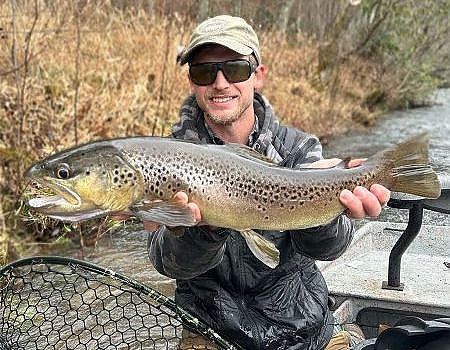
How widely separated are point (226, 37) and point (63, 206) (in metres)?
1.18

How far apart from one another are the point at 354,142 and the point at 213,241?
12480 mm

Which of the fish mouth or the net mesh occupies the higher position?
the fish mouth

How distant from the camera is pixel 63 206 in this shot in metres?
2.19

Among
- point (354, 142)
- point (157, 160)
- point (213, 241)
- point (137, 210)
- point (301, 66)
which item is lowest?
point (354, 142)

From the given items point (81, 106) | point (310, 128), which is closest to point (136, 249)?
point (81, 106)

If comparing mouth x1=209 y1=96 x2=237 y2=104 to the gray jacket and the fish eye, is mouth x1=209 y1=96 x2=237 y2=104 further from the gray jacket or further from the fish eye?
the fish eye

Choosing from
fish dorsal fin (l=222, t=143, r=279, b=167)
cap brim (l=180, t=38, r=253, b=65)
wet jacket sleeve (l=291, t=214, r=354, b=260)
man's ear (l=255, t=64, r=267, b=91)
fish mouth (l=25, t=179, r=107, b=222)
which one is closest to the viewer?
fish mouth (l=25, t=179, r=107, b=222)

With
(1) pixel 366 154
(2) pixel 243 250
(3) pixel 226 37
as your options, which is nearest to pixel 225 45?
(3) pixel 226 37

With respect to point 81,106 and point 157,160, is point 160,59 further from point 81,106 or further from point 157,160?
point 157,160

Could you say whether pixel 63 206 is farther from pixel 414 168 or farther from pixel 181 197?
pixel 414 168

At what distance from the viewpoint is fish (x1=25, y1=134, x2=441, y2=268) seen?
2225 millimetres

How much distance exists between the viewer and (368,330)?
4043mm

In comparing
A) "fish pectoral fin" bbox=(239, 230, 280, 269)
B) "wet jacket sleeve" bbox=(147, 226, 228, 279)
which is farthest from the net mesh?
"fish pectoral fin" bbox=(239, 230, 280, 269)

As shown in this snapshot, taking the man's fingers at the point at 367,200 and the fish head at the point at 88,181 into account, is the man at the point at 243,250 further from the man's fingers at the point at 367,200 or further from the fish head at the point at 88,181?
the fish head at the point at 88,181
